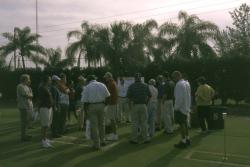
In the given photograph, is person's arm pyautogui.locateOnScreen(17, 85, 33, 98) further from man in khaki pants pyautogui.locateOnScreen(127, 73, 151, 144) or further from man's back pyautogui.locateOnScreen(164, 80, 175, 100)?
man's back pyautogui.locateOnScreen(164, 80, 175, 100)

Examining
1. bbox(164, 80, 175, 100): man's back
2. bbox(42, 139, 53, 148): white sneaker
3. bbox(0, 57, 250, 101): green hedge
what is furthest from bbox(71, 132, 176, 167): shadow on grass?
bbox(0, 57, 250, 101): green hedge

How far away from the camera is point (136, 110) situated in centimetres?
1412

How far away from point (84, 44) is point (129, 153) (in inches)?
1139

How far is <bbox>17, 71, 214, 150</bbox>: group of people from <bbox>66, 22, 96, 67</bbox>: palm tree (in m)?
21.7

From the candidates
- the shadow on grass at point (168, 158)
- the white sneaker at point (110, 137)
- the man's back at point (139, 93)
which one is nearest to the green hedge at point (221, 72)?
the shadow on grass at point (168, 158)

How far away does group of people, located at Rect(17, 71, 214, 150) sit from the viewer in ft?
43.0

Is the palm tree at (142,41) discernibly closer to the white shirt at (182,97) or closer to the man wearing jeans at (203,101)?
the man wearing jeans at (203,101)

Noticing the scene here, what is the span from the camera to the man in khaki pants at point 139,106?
14.1 metres

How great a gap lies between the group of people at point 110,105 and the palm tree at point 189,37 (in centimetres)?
1858

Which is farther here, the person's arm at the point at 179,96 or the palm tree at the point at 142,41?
the palm tree at the point at 142,41

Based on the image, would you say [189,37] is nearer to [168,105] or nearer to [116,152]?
[168,105]

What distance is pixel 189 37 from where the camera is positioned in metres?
35.8

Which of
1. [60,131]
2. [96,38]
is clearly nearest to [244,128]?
[60,131]

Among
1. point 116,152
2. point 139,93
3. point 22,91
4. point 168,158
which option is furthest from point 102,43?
point 168,158
